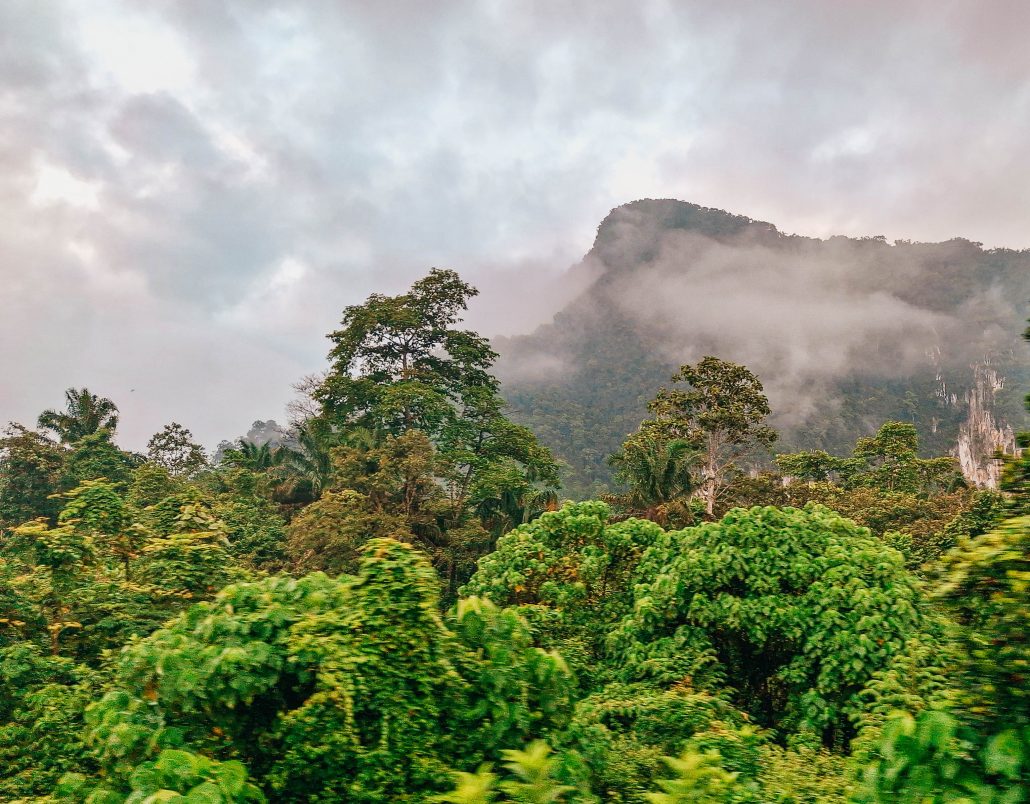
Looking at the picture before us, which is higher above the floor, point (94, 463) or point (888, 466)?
point (888, 466)

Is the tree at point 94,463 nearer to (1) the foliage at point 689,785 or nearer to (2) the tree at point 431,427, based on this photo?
(2) the tree at point 431,427

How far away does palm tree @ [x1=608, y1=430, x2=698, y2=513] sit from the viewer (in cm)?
2272

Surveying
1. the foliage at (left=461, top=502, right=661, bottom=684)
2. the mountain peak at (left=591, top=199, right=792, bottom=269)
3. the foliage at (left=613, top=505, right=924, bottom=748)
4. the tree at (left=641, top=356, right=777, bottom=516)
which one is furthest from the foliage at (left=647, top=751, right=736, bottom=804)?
the mountain peak at (left=591, top=199, right=792, bottom=269)

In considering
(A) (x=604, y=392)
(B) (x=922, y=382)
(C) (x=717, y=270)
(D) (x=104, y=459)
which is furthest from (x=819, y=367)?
(D) (x=104, y=459)

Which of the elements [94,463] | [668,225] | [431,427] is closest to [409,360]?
[431,427]

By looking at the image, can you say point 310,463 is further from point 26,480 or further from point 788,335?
point 788,335

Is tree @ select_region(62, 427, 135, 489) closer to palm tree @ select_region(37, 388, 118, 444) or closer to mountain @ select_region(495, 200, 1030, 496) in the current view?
palm tree @ select_region(37, 388, 118, 444)

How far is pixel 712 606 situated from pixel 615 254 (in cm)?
14659

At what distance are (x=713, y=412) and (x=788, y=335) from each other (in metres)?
110

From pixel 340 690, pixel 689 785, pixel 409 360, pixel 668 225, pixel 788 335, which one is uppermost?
pixel 668 225

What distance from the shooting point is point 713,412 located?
2494 cm

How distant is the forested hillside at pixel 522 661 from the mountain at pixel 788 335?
54.3m

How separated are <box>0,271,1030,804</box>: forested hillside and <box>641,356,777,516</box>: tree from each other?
10435 mm

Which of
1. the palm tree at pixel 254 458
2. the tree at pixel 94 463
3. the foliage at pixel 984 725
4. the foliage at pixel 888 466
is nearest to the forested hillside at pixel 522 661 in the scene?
the foliage at pixel 984 725
